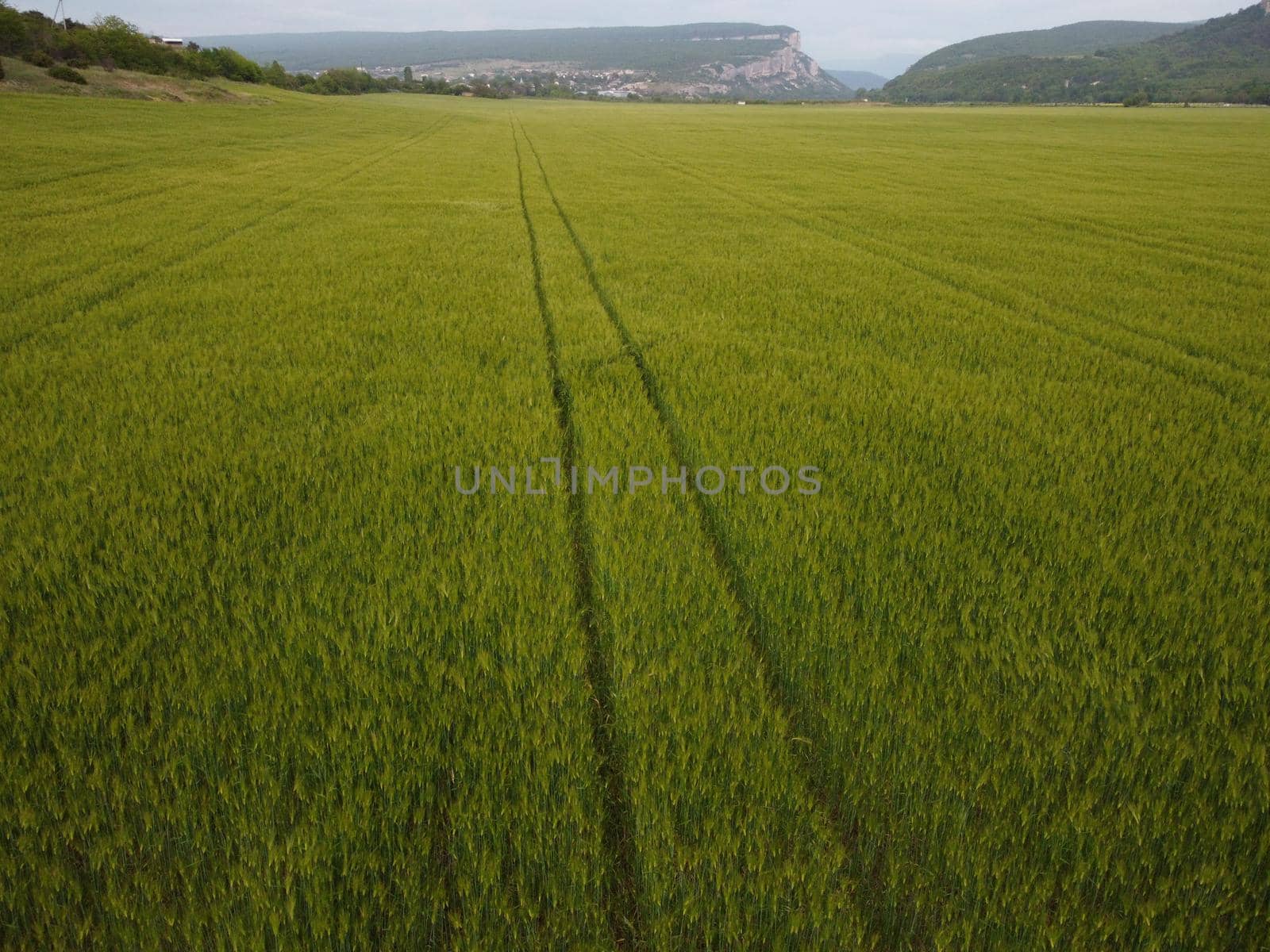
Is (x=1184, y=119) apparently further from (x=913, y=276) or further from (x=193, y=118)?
(x=193, y=118)

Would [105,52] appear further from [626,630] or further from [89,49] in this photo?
[626,630]

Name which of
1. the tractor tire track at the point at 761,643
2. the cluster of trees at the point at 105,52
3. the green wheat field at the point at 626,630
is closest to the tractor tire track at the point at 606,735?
the green wheat field at the point at 626,630

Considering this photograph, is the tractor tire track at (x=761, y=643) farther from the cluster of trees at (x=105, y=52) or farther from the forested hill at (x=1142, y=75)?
the forested hill at (x=1142, y=75)

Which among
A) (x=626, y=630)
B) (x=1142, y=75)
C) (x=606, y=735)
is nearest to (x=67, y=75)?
(x=626, y=630)

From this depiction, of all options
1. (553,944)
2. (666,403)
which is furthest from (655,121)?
(553,944)

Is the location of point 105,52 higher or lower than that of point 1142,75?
lower

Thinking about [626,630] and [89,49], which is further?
[89,49]
